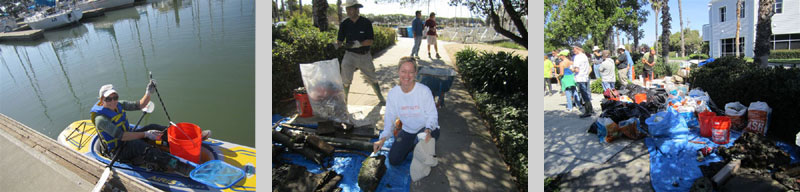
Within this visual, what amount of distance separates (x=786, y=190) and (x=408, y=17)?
2.82m

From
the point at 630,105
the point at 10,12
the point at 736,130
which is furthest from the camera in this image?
the point at 630,105

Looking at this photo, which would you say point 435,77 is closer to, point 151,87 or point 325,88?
point 325,88

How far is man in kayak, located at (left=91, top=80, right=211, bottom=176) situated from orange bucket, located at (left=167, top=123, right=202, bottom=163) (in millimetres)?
55

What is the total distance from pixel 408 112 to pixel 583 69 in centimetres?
348

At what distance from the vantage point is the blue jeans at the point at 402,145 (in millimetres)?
2521

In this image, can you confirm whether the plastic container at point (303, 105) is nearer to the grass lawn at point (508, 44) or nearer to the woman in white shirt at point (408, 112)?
the woman in white shirt at point (408, 112)

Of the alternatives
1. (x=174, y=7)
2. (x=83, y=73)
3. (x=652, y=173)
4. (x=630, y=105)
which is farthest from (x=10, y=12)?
(x=630, y=105)

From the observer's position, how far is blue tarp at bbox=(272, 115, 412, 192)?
249cm

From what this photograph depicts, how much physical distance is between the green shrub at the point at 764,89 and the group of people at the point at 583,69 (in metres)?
1.16

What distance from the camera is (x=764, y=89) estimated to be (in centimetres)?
386

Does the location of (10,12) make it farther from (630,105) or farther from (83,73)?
(630,105)

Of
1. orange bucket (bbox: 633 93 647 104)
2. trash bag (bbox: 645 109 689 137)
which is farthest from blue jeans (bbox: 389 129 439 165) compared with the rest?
orange bucket (bbox: 633 93 647 104)

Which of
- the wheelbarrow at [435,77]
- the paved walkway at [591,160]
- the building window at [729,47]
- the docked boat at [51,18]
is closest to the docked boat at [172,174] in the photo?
the docked boat at [51,18]

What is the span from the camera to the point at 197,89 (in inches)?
123
